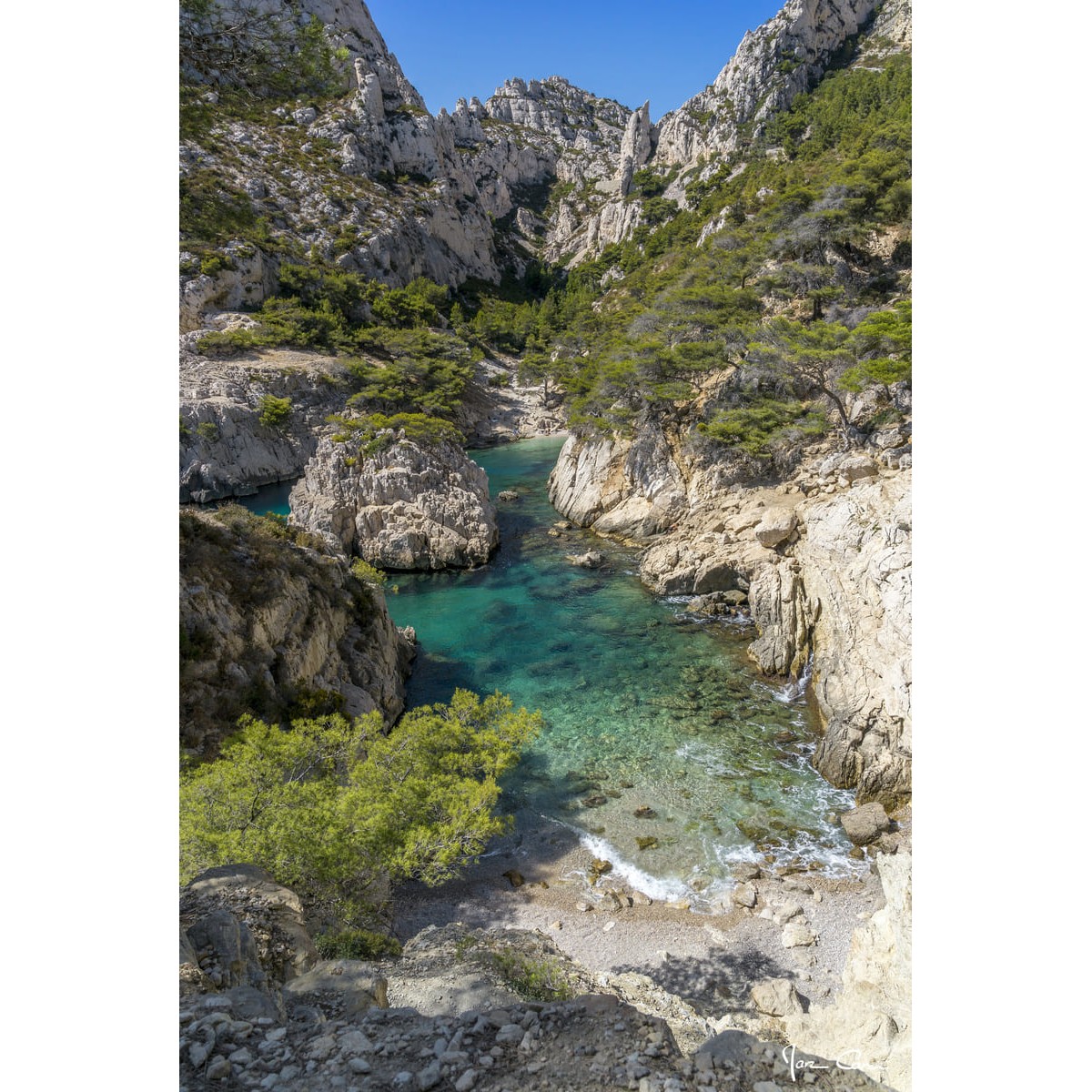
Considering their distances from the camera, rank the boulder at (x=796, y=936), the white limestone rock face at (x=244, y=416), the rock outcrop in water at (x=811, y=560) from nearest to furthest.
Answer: the boulder at (x=796, y=936) → the rock outcrop in water at (x=811, y=560) → the white limestone rock face at (x=244, y=416)

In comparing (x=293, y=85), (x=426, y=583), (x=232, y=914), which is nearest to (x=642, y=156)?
(x=426, y=583)

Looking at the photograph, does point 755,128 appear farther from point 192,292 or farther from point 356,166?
point 192,292

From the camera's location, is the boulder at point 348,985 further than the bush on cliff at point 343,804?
No

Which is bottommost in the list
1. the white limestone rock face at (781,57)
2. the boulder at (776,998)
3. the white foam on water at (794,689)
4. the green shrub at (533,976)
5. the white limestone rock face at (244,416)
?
the boulder at (776,998)

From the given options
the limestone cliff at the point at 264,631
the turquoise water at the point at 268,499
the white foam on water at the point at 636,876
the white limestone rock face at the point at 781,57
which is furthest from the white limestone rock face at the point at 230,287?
the white limestone rock face at the point at 781,57

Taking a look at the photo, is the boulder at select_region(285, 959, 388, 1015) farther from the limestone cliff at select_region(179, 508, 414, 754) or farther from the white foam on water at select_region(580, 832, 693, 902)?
the white foam on water at select_region(580, 832, 693, 902)

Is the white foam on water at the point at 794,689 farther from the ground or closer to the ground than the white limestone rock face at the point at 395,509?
closer to the ground

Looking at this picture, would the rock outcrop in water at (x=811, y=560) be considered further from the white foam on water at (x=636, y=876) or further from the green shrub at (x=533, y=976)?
the green shrub at (x=533, y=976)
